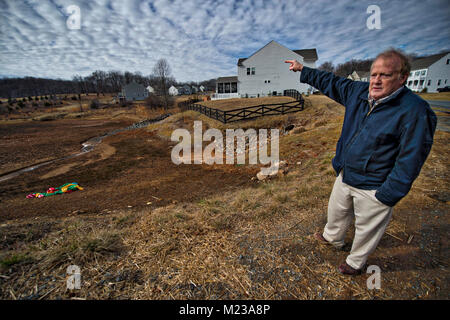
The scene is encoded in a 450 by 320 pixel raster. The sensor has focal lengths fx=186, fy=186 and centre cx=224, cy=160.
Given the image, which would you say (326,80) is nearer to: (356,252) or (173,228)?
(356,252)

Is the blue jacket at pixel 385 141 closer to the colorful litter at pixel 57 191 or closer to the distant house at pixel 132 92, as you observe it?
the colorful litter at pixel 57 191

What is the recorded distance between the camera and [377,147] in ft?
6.27

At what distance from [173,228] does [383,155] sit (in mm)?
3433

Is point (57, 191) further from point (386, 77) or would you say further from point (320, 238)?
point (386, 77)

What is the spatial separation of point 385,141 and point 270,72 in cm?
3441

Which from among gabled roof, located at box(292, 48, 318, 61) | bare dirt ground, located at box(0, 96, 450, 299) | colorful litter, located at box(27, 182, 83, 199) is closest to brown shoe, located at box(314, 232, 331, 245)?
bare dirt ground, located at box(0, 96, 450, 299)

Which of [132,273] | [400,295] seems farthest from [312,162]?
[132,273]

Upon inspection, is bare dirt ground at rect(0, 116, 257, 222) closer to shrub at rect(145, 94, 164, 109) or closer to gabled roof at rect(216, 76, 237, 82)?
gabled roof at rect(216, 76, 237, 82)

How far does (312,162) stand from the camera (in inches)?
328

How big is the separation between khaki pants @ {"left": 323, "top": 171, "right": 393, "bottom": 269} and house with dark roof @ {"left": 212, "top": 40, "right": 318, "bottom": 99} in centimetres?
3275

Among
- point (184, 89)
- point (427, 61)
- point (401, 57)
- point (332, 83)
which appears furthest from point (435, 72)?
point (184, 89)

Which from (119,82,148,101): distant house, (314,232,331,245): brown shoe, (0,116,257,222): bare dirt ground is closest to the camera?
(314,232,331,245): brown shoe

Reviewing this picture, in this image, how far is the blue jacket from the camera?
65.4 inches

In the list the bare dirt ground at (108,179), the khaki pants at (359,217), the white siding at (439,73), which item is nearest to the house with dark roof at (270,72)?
the bare dirt ground at (108,179)
